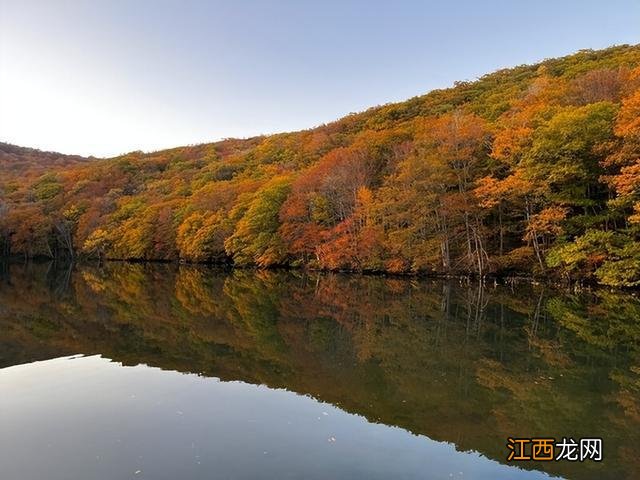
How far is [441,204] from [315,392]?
90.5 feet

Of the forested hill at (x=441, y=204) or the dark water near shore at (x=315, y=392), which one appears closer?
the dark water near shore at (x=315, y=392)

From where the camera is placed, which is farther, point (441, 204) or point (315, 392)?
point (441, 204)

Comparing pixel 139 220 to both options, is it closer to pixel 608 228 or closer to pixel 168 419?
pixel 608 228

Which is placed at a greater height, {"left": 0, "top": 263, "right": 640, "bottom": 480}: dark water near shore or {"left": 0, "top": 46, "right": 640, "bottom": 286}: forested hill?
{"left": 0, "top": 46, "right": 640, "bottom": 286}: forested hill

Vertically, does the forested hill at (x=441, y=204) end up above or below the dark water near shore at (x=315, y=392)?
above

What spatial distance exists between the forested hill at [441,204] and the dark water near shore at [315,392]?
396 inches

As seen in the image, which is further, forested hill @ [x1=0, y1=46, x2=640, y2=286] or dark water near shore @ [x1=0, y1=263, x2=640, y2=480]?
forested hill @ [x1=0, y1=46, x2=640, y2=286]

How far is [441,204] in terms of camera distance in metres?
35.5

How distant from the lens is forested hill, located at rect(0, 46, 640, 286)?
28.0m

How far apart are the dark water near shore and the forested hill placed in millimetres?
10070

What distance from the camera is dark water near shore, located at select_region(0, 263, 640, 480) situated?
673 cm

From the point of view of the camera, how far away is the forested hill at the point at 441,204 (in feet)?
91.8

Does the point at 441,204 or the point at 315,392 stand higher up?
the point at 441,204

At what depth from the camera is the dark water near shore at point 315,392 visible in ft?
22.1
